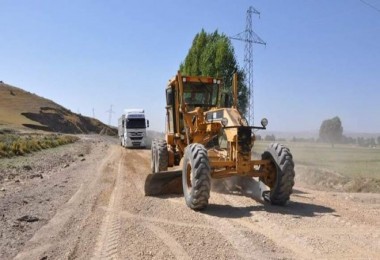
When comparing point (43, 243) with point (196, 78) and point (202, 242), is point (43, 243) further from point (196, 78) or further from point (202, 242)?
point (196, 78)

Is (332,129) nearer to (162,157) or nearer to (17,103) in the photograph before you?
(17,103)

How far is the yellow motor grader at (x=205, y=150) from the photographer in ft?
30.0

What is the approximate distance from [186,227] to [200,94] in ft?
19.8

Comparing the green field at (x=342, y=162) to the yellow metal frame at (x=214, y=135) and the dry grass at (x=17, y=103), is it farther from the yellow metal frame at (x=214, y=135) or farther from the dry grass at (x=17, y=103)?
the dry grass at (x=17, y=103)

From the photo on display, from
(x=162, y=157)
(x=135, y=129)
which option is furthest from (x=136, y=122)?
(x=162, y=157)

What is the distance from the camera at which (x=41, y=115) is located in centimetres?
8125

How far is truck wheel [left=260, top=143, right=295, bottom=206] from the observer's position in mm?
9289

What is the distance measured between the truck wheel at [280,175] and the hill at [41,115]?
62182 mm

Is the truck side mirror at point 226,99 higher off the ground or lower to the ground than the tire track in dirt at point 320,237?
higher

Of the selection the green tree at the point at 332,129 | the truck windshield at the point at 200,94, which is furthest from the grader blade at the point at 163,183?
the green tree at the point at 332,129

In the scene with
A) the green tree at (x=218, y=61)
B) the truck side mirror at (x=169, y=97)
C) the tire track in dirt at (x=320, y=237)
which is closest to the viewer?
the tire track in dirt at (x=320, y=237)

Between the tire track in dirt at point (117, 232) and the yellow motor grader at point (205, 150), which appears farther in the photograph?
the yellow motor grader at point (205, 150)

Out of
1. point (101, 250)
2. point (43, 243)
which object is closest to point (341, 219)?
point (101, 250)

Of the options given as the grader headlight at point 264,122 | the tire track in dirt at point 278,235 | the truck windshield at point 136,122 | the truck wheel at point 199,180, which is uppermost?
the truck windshield at point 136,122
